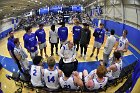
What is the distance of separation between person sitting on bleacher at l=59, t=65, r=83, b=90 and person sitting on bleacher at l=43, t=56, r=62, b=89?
0.16 m

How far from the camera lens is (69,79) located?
16.7 ft

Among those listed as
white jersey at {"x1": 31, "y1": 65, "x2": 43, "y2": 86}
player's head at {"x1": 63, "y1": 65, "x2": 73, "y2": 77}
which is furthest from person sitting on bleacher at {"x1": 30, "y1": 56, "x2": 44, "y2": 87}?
player's head at {"x1": 63, "y1": 65, "x2": 73, "y2": 77}

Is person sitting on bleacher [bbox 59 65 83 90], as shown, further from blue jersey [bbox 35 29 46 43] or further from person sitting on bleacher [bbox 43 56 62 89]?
blue jersey [bbox 35 29 46 43]

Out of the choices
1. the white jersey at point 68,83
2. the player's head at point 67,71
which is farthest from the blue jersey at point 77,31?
the player's head at point 67,71

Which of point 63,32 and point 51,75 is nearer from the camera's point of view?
point 51,75

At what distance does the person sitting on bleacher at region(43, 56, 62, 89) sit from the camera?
513 cm

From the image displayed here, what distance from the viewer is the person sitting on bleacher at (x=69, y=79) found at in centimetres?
500

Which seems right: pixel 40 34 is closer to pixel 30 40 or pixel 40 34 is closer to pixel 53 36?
pixel 53 36

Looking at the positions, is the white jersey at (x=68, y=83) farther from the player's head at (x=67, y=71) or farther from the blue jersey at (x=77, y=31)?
the blue jersey at (x=77, y=31)

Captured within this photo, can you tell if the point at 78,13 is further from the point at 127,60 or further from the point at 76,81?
the point at 76,81

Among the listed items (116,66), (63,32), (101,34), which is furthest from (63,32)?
(116,66)

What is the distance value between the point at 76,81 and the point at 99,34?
4.86 meters

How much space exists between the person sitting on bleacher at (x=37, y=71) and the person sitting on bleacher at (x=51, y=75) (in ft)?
0.76

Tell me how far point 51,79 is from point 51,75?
16 cm
